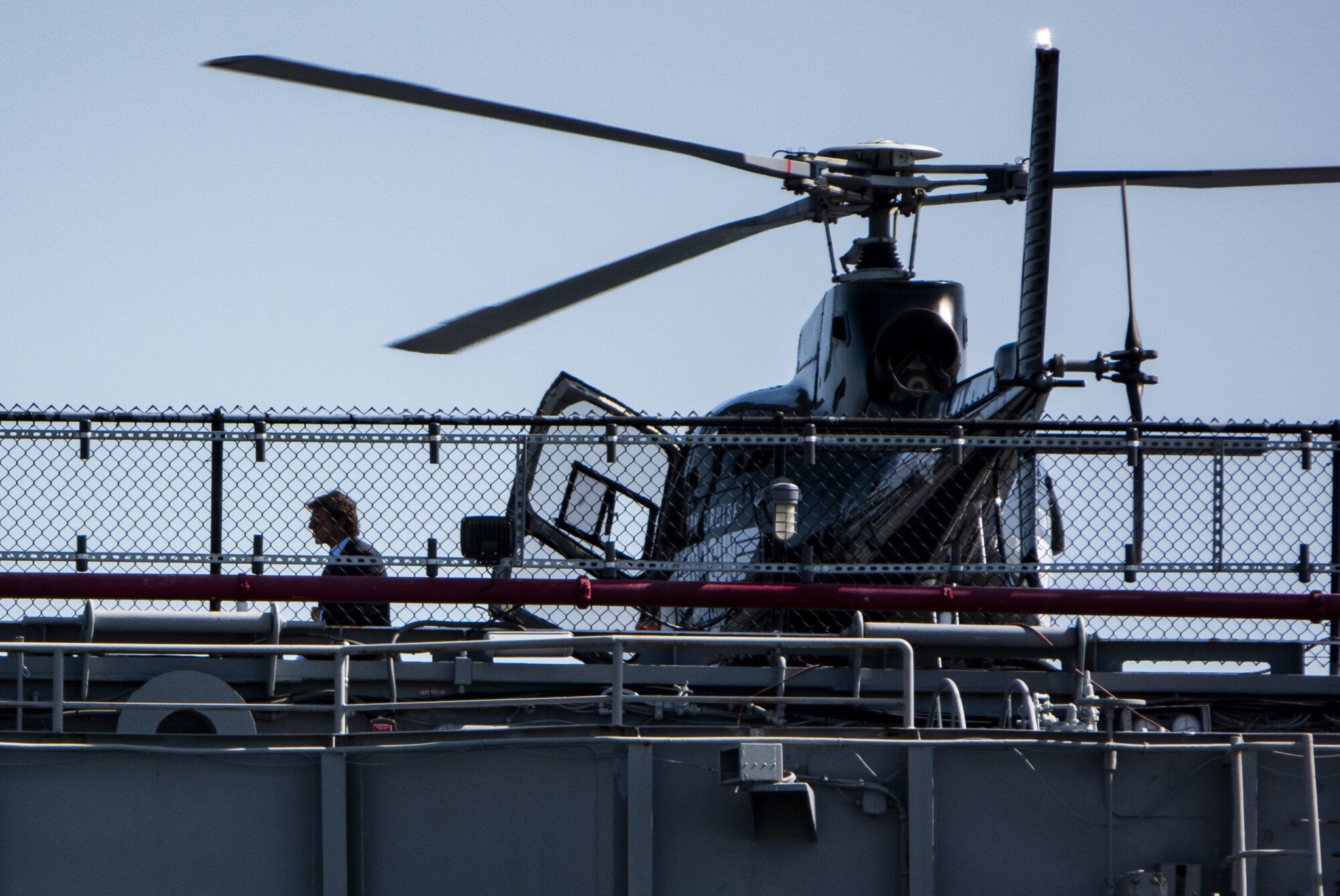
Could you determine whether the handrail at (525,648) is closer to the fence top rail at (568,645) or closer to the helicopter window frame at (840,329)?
the fence top rail at (568,645)

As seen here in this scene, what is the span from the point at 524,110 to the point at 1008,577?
4.15 m

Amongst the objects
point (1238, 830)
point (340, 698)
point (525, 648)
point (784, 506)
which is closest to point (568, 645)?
point (525, 648)

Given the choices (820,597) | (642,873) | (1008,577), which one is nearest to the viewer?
(642,873)

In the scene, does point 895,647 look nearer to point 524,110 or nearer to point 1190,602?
point 1190,602

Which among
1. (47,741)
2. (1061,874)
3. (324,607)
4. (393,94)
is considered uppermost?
(393,94)

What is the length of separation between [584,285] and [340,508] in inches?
85.5

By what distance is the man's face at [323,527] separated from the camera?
1023 centimetres

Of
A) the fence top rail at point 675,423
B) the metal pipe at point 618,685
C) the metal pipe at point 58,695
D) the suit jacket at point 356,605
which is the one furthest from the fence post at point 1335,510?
the metal pipe at point 58,695

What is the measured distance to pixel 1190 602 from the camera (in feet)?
32.9

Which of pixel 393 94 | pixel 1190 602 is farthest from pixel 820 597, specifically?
pixel 393 94

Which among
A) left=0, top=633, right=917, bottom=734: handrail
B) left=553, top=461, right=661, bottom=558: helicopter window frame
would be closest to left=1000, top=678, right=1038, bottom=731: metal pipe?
left=0, top=633, right=917, bottom=734: handrail

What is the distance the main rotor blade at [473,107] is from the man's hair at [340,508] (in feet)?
7.76

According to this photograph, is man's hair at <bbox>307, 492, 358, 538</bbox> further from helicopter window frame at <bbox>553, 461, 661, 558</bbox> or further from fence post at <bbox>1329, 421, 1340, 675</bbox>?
fence post at <bbox>1329, 421, 1340, 675</bbox>

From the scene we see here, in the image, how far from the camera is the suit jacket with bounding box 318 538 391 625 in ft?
33.5
